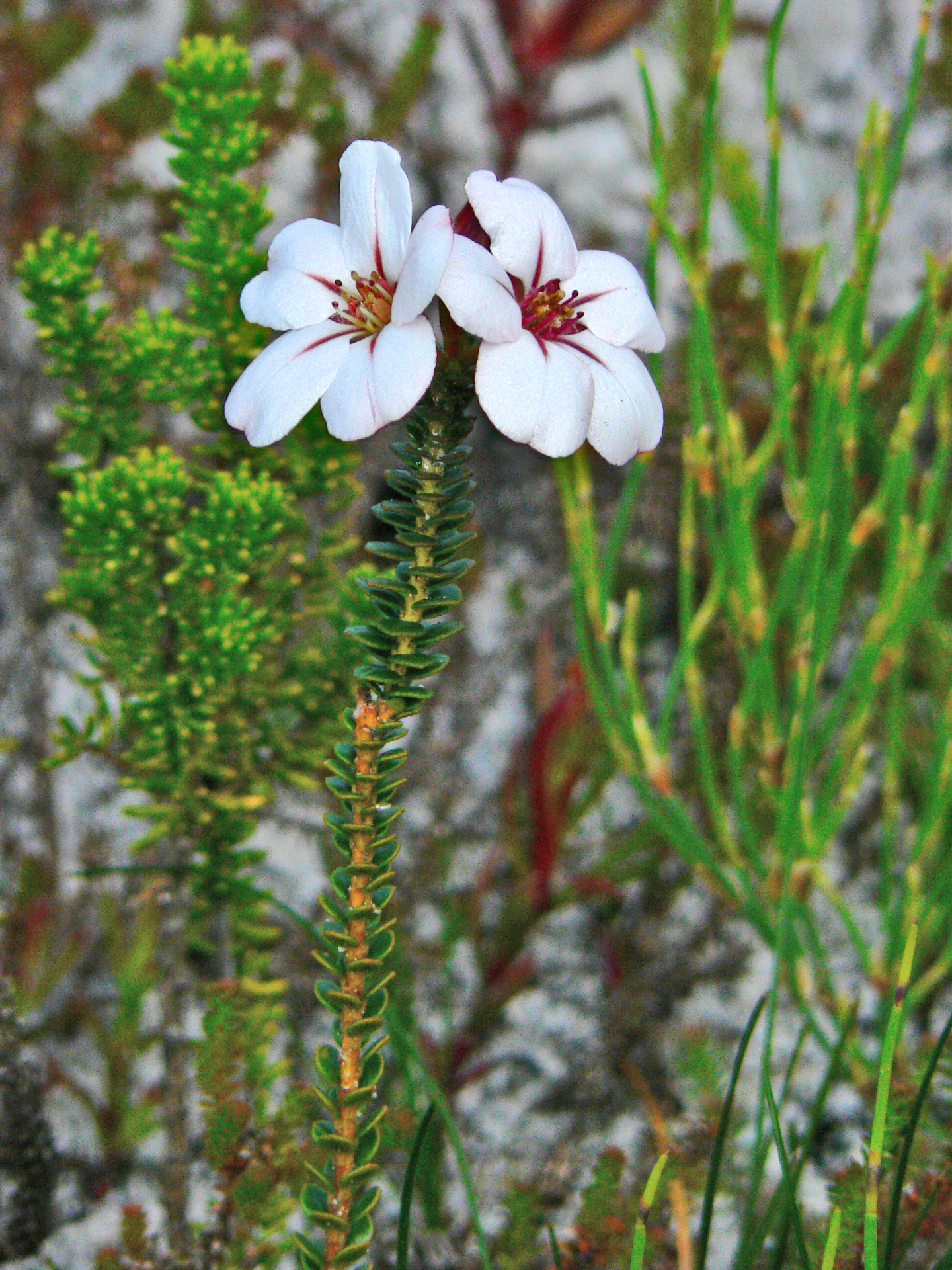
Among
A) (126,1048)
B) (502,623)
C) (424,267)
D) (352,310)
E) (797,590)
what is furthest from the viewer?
(502,623)

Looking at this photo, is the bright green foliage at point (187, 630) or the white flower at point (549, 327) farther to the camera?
the bright green foliage at point (187, 630)

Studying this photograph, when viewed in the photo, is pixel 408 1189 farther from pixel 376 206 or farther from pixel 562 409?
pixel 376 206

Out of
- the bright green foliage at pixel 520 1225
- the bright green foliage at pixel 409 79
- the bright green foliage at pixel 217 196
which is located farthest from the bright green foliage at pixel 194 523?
the bright green foliage at pixel 409 79

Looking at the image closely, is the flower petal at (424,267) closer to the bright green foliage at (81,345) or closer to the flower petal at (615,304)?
the flower petal at (615,304)

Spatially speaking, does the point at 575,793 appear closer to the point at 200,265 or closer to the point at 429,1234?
the point at 429,1234

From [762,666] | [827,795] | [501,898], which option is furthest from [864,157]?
[501,898]

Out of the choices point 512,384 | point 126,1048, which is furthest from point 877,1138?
point 126,1048
